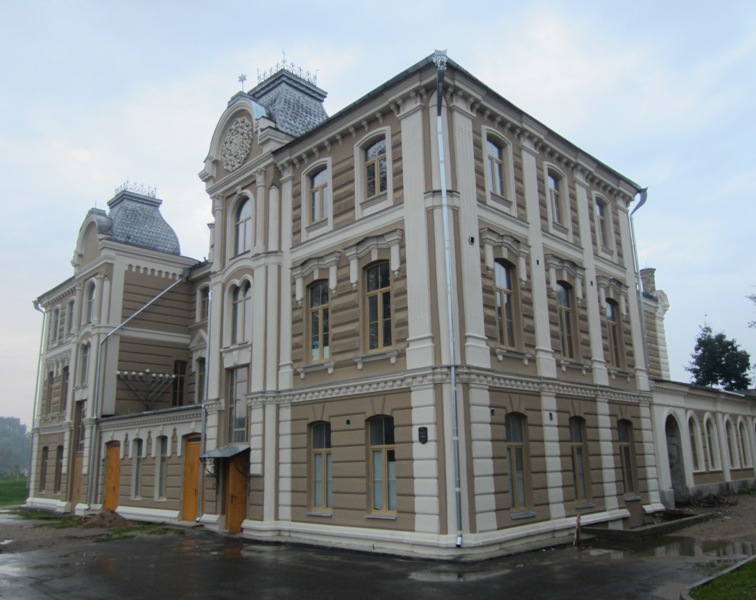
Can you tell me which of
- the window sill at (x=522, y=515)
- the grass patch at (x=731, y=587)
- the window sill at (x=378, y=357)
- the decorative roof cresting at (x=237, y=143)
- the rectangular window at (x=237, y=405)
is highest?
the decorative roof cresting at (x=237, y=143)

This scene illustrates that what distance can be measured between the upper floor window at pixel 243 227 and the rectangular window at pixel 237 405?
438 cm

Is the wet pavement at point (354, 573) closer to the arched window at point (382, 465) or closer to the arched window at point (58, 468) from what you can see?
the arched window at point (382, 465)

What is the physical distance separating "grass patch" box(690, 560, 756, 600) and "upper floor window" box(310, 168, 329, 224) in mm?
A: 13920

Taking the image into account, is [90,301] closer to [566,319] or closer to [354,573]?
[566,319]

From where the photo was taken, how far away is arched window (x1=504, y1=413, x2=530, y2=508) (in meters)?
17.1

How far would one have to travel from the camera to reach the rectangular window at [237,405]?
71.6ft

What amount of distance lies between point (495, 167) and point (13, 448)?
173457 millimetres

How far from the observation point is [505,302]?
18.5 metres

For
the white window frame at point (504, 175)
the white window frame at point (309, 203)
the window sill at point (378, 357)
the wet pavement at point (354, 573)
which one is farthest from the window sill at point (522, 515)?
the white window frame at point (309, 203)

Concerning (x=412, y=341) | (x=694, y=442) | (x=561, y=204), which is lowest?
(x=694, y=442)

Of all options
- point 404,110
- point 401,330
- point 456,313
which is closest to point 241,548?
point 401,330

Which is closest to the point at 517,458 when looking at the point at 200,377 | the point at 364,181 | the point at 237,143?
the point at 364,181

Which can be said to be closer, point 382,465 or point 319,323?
point 382,465

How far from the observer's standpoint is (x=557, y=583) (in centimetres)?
1244
